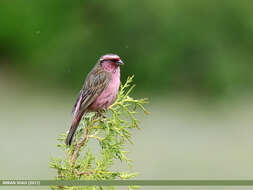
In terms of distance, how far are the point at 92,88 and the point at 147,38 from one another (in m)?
10.2

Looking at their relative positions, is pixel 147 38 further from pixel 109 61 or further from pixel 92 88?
pixel 92 88

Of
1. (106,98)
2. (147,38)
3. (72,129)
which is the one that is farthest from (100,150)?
(147,38)

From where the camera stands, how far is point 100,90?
365 centimetres

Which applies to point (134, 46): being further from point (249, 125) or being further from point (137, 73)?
point (249, 125)

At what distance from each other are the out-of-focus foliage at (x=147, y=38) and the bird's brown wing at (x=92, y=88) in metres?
9.39

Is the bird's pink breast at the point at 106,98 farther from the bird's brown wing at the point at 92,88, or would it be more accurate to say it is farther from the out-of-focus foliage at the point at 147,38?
the out-of-focus foliage at the point at 147,38

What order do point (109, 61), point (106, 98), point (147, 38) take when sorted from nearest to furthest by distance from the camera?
point (106, 98) < point (109, 61) < point (147, 38)

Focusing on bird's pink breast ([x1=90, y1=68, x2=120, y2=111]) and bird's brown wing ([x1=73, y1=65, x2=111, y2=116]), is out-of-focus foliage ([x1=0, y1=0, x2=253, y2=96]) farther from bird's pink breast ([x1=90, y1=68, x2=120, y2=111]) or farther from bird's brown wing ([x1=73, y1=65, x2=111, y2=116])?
bird's pink breast ([x1=90, y1=68, x2=120, y2=111])

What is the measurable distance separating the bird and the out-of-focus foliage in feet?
30.6

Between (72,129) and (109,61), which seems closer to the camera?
(72,129)

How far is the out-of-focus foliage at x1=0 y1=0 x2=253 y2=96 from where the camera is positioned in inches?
541

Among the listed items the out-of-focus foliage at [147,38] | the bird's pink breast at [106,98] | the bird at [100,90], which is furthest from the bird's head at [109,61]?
the out-of-focus foliage at [147,38]

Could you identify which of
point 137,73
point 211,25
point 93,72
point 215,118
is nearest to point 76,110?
point 93,72

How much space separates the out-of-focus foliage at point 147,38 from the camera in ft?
45.1
